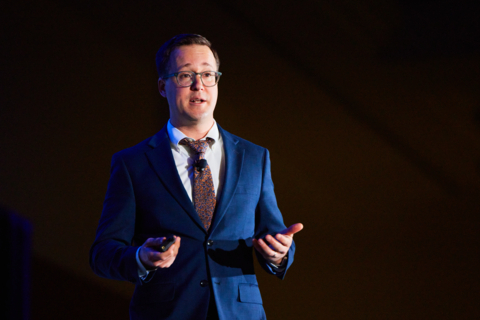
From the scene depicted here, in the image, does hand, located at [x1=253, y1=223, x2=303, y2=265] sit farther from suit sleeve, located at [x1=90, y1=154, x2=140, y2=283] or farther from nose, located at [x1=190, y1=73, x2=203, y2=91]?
nose, located at [x1=190, y1=73, x2=203, y2=91]

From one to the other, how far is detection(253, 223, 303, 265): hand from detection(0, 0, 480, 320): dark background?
168cm

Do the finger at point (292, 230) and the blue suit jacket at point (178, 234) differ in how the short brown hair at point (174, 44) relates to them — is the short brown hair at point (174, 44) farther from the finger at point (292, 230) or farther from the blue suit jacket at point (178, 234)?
the finger at point (292, 230)

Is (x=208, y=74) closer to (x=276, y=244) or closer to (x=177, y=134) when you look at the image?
(x=177, y=134)

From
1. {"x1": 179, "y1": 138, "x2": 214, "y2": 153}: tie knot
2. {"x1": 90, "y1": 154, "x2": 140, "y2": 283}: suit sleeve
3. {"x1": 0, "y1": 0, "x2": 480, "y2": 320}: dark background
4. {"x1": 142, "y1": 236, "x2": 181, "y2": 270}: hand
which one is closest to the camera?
{"x1": 142, "y1": 236, "x2": 181, "y2": 270}: hand

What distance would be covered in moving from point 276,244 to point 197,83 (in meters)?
0.70

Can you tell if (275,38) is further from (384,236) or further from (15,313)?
(15,313)

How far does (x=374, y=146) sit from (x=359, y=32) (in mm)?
764

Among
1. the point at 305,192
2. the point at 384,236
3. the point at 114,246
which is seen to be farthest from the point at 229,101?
the point at 114,246

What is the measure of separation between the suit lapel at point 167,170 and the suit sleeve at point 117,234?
0.12 metres

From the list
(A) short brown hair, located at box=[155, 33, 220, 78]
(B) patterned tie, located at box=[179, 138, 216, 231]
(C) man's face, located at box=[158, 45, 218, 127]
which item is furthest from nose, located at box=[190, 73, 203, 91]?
(B) patterned tie, located at box=[179, 138, 216, 231]

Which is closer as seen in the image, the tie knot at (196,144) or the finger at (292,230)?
the finger at (292,230)

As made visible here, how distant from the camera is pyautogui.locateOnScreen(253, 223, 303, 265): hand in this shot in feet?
5.20

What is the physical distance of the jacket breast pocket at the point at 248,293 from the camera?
167cm

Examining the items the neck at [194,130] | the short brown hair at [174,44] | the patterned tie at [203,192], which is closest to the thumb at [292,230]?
the patterned tie at [203,192]
